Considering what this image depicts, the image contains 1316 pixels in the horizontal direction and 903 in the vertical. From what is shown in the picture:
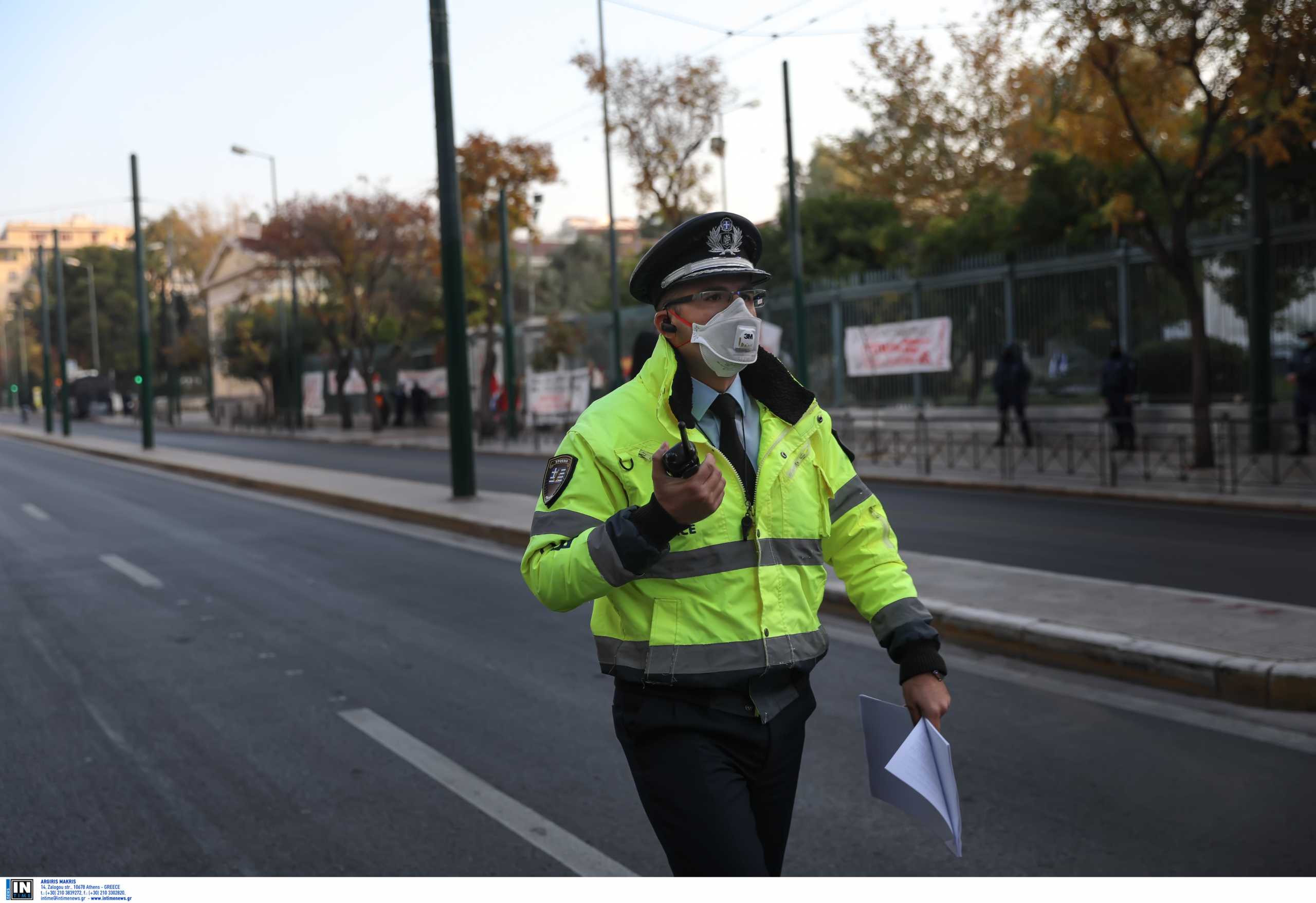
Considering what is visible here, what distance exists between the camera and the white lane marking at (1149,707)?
5.11 m

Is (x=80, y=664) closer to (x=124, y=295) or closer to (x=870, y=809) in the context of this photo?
(x=870, y=809)

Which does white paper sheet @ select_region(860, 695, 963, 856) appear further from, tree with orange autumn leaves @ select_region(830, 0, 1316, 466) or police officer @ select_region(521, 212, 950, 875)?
tree with orange autumn leaves @ select_region(830, 0, 1316, 466)

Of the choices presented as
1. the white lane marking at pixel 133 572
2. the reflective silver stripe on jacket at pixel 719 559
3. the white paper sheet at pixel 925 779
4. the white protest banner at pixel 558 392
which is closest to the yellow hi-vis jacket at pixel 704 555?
the reflective silver stripe on jacket at pixel 719 559

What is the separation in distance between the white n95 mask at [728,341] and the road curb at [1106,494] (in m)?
11.6

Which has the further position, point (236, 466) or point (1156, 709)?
point (236, 466)

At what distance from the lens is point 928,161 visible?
36.9m

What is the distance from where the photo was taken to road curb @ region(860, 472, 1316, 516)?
41.3 ft

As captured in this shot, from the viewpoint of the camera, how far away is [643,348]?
3.04 metres

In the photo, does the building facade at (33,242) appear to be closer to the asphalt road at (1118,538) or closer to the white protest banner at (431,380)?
the white protest banner at (431,380)

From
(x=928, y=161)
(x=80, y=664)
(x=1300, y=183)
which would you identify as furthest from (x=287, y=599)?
(x=928, y=161)

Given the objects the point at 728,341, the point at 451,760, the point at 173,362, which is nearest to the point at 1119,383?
the point at 451,760

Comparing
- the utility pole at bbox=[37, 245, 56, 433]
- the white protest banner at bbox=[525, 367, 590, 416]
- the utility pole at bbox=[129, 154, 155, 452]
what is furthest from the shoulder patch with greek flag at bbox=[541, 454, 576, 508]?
the utility pole at bbox=[37, 245, 56, 433]

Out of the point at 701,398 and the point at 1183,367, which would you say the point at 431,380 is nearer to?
the point at 1183,367

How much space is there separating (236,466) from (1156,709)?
66.4 feet
